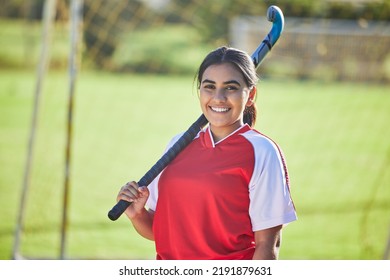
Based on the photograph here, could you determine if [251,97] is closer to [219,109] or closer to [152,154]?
[219,109]

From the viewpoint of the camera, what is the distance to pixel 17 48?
56.2 feet

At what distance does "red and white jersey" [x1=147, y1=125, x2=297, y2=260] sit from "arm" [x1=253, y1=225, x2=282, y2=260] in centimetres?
2

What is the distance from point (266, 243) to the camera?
7.13ft

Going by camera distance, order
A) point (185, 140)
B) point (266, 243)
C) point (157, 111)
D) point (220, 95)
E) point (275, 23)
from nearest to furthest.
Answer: point (266, 243) → point (220, 95) → point (185, 140) → point (275, 23) → point (157, 111)

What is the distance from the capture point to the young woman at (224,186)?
2.18m

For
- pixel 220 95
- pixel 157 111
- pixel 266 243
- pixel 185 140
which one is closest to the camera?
pixel 266 243

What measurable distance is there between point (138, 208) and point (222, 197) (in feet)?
1.10

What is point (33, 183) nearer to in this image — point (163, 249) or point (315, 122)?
point (163, 249)

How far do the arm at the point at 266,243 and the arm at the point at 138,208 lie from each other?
1.30 feet

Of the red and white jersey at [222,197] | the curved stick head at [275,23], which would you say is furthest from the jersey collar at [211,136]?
the curved stick head at [275,23]

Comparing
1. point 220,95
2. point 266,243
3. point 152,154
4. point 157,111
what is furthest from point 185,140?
point 157,111

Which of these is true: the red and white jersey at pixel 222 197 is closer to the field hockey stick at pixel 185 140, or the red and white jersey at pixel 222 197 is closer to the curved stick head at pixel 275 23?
the field hockey stick at pixel 185 140

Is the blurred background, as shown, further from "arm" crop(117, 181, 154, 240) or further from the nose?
the nose
